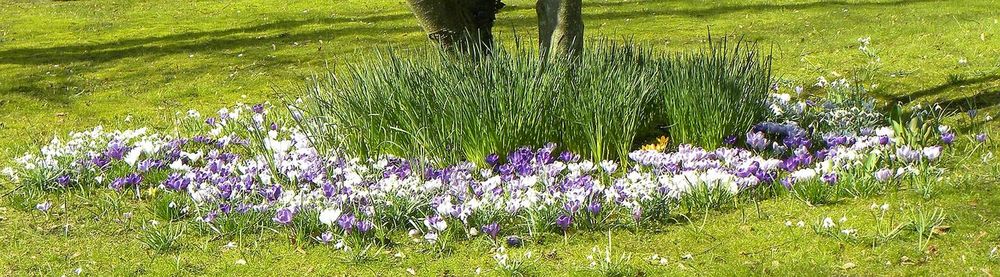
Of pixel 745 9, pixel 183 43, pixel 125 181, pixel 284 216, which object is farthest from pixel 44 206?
pixel 745 9

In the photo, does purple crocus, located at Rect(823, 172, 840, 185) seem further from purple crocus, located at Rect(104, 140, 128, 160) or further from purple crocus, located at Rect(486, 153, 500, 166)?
purple crocus, located at Rect(104, 140, 128, 160)

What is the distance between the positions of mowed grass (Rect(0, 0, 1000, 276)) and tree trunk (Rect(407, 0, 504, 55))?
0.57 metres

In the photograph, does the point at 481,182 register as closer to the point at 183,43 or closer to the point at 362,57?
the point at 362,57

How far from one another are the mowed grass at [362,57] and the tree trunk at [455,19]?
1.88ft

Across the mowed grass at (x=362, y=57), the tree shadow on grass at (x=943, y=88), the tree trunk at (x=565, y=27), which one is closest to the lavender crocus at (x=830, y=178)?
the mowed grass at (x=362, y=57)

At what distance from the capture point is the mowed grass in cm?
418

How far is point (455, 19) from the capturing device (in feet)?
21.9

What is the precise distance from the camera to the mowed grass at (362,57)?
4.18 meters

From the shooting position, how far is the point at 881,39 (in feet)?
35.6

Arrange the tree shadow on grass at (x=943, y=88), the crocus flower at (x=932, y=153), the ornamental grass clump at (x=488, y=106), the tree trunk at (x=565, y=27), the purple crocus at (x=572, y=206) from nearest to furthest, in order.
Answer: the purple crocus at (x=572, y=206)
the crocus flower at (x=932, y=153)
the ornamental grass clump at (x=488, y=106)
the tree trunk at (x=565, y=27)
the tree shadow on grass at (x=943, y=88)

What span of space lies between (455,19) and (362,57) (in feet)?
3.04

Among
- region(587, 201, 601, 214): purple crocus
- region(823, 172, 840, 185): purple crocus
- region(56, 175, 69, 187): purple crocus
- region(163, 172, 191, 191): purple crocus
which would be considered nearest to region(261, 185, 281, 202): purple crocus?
region(163, 172, 191, 191): purple crocus

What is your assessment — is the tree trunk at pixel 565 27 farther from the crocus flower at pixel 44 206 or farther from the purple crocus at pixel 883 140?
the crocus flower at pixel 44 206

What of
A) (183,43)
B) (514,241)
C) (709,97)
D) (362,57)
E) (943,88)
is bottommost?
(183,43)
